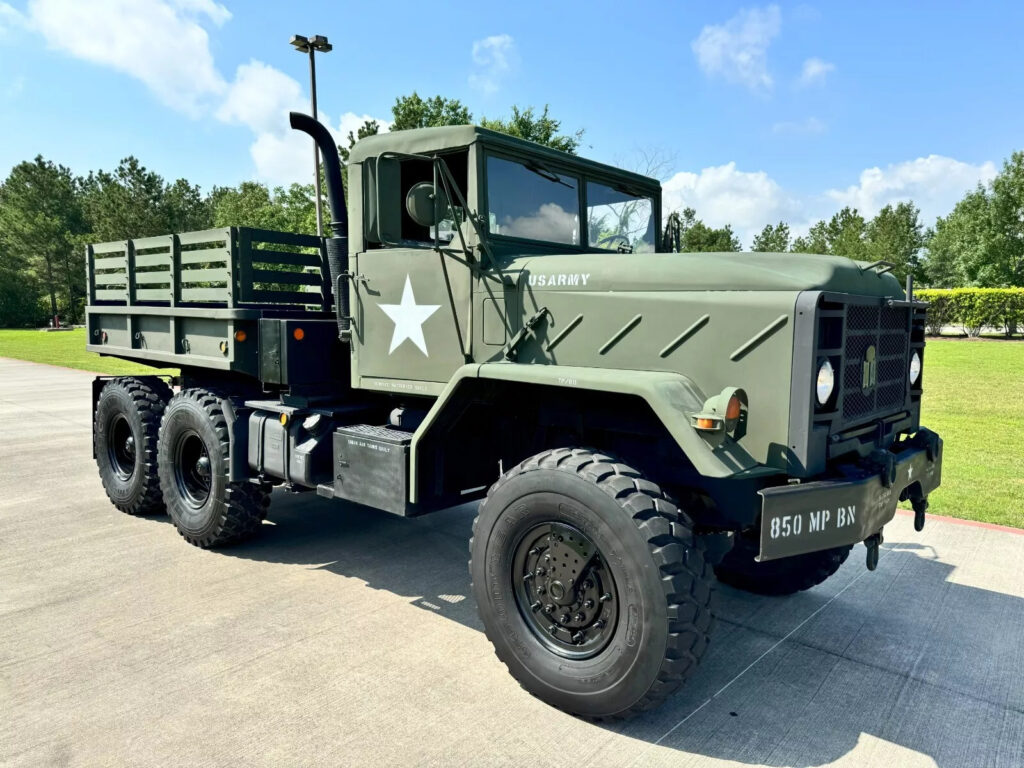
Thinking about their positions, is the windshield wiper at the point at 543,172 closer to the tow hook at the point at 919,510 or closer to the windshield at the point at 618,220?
the windshield at the point at 618,220

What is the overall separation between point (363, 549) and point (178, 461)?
5.35 ft

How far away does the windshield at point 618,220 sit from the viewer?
14.8 ft

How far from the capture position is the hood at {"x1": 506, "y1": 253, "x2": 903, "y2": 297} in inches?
121

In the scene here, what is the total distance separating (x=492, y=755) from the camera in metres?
2.80

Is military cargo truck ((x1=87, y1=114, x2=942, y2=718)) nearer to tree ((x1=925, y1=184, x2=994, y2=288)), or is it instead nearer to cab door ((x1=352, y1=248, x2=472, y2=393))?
cab door ((x1=352, y1=248, x2=472, y2=393))

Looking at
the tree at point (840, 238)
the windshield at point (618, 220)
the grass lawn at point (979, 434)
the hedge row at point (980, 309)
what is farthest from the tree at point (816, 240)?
the windshield at point (618, 220)

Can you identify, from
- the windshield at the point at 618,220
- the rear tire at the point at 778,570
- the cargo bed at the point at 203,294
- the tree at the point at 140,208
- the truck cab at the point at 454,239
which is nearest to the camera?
the truck cab at the point at 454,239

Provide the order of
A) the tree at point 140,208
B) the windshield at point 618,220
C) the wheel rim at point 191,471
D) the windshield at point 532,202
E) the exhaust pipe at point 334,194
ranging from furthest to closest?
the tree at point 140,208
the wheel rim at point 191,471
the exhaust pipe at point 334,194
the windshield at point 618,220
the windshield at point 532,202

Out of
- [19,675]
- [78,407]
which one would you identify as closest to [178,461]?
[19,675]

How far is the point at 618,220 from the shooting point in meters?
4.72

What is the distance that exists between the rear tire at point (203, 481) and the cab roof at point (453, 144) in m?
2.22

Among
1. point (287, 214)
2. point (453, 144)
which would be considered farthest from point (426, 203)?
point (287, 214)

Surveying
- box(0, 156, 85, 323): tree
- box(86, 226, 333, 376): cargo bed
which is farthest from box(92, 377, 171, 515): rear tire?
box(0, 156, 85, 323): tree

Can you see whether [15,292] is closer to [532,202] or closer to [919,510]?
[532,202]
